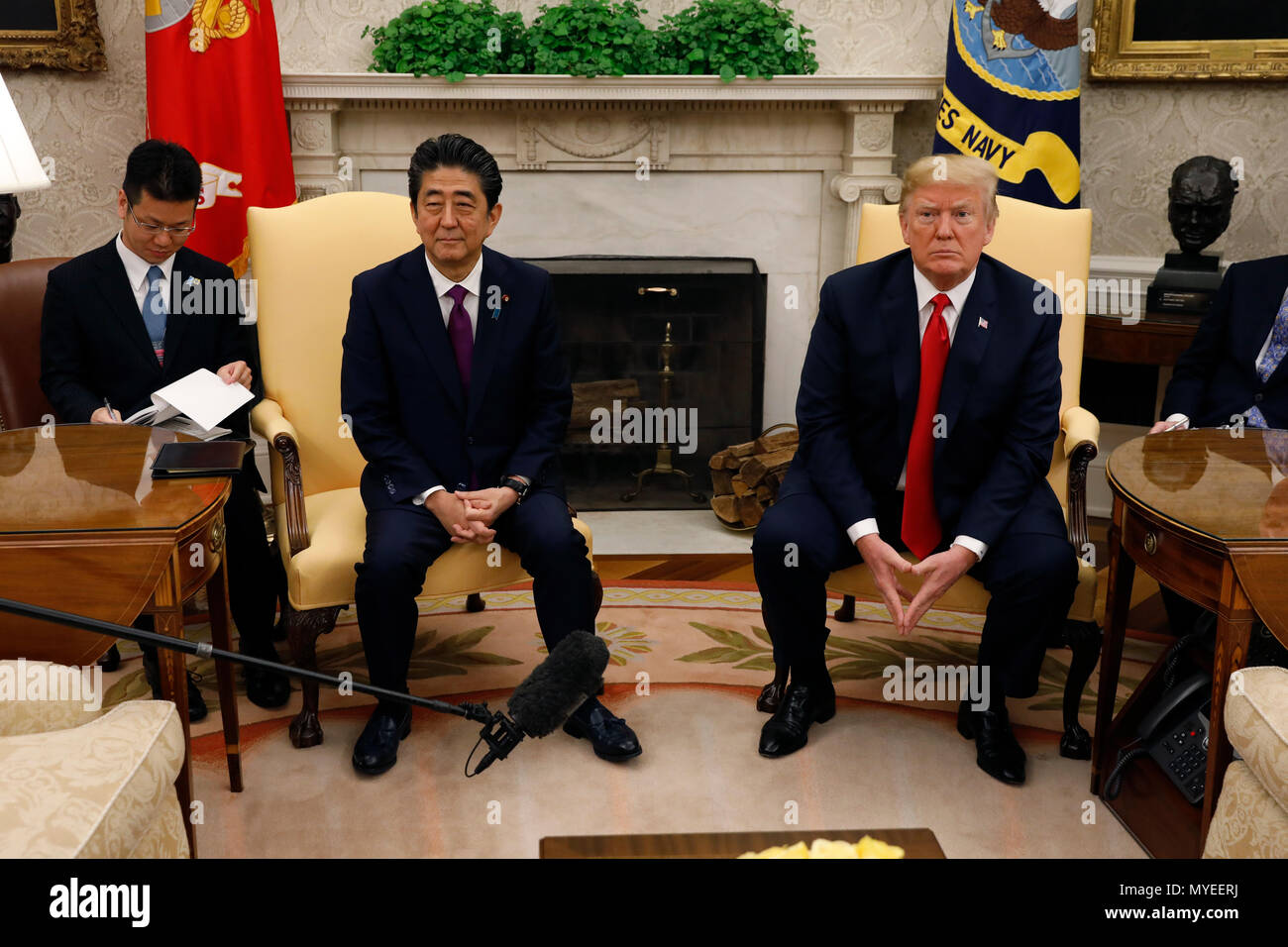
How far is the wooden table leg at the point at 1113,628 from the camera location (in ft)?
7.90

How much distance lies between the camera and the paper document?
276 cm

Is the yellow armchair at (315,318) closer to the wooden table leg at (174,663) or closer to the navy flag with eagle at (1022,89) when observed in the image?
the wooden table leg at (174,663)

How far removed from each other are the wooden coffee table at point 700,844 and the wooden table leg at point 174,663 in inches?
34.1

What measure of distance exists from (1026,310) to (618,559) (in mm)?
1847

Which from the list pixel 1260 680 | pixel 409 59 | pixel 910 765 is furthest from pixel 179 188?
pixel 1260 680

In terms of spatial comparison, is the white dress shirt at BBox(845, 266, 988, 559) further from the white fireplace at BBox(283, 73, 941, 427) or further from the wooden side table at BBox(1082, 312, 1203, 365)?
the white fireplace at BBox(283, 73, 941, 427)

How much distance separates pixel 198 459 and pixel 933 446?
62.7 inches

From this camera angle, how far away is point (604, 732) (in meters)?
2.64

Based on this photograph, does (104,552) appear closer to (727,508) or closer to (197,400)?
(197,400)

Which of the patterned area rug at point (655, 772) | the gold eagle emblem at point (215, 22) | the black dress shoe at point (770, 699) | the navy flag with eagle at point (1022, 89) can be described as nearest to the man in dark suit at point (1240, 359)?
the patterned area rug at point (655, 772)

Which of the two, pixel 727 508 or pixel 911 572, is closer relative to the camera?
pixel 911 572

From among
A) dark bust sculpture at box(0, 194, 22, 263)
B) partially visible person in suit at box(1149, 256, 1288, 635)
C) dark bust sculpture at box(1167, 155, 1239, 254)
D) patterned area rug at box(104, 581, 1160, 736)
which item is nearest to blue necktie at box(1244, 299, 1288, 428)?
partially visible person in suit at box(1149, 256, 1288, 635)

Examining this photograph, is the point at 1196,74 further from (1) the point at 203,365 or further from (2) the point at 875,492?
(1) the point at 203,365

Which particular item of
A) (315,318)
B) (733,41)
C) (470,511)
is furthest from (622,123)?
(470,511)
